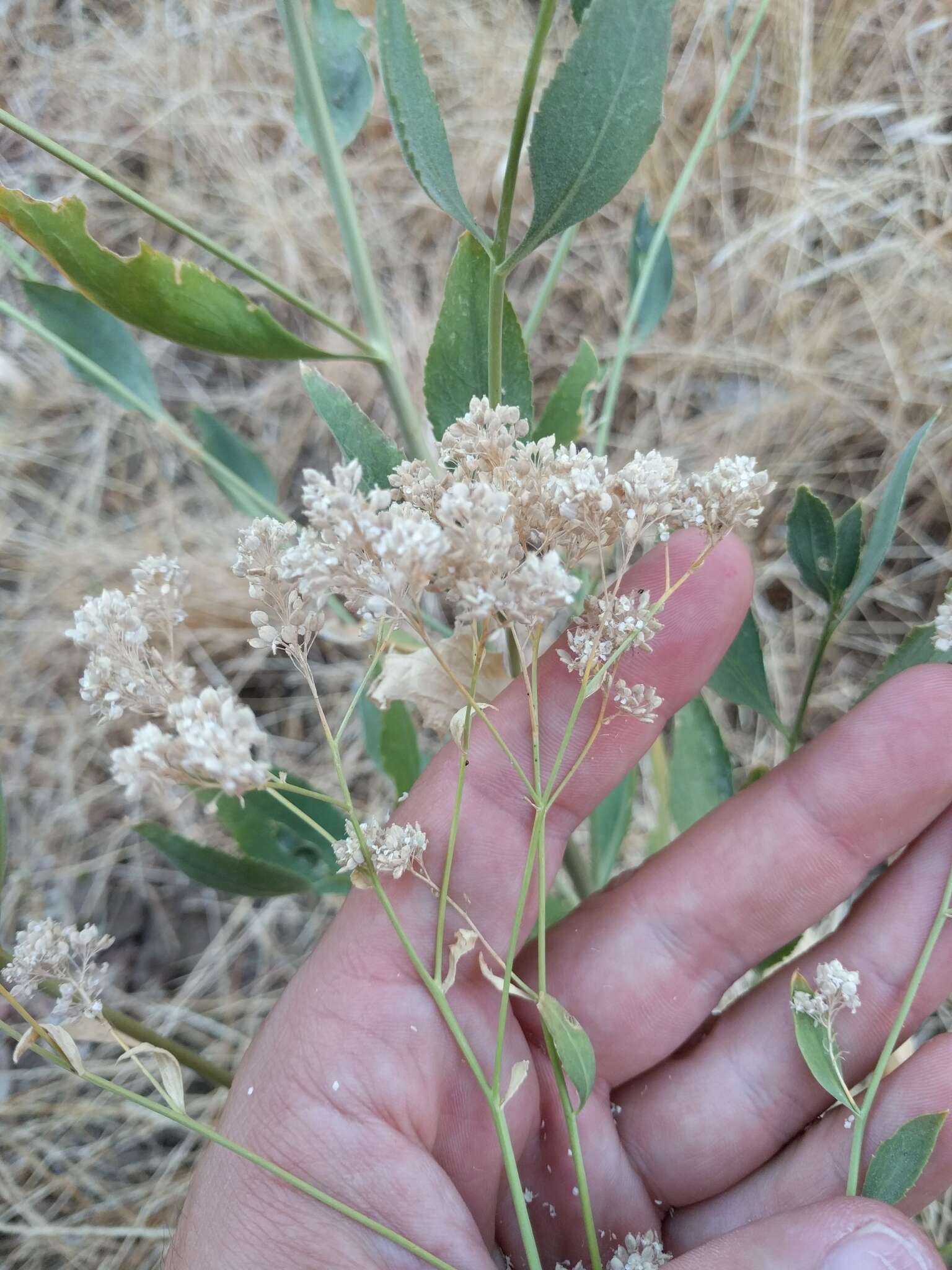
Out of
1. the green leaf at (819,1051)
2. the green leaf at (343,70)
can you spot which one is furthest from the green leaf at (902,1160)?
the green leaf at (343,70)

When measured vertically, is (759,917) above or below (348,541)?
below

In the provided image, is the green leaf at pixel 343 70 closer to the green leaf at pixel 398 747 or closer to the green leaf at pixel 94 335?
the green leaf at pixel 94 335

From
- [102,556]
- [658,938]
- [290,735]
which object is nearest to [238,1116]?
[658,938]

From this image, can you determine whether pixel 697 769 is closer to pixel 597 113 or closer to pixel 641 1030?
pixel 641 1030

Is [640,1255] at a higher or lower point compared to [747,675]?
lower

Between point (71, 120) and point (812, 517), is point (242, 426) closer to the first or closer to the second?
point (71, 120)

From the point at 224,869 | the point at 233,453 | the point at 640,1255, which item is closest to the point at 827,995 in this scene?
the point at 640,1255
